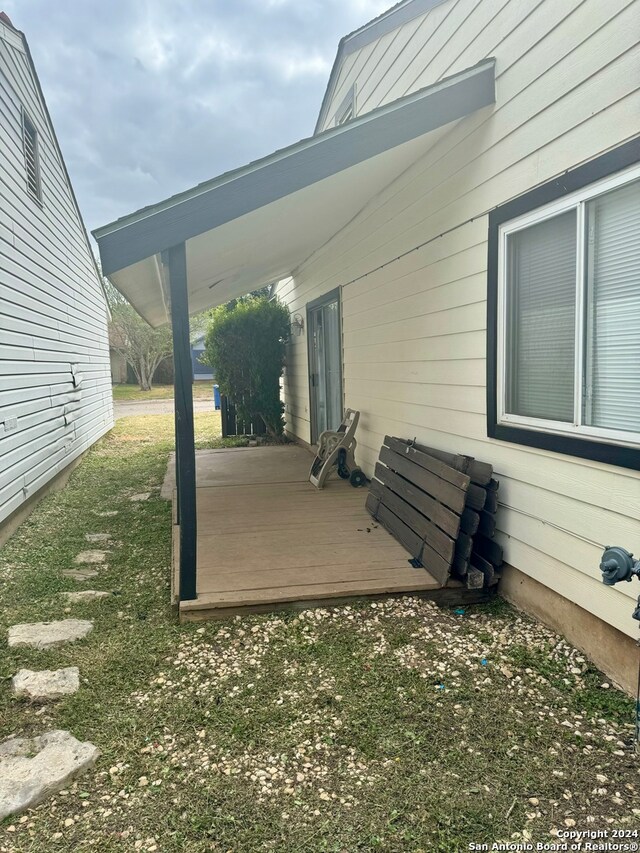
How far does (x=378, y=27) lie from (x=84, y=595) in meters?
5.16

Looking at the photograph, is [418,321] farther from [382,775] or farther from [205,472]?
[205,472]

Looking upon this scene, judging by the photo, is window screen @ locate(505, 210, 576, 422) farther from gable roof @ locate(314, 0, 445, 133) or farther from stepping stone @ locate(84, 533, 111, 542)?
stepping stone @ locate(84, 533, 111, 542)

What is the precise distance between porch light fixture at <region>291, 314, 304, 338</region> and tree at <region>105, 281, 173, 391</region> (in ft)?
54.9

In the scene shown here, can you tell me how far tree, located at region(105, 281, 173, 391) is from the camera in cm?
2522

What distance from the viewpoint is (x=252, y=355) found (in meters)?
9.17

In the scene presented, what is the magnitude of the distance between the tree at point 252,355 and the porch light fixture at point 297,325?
0.83ft

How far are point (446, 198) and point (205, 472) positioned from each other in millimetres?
4274

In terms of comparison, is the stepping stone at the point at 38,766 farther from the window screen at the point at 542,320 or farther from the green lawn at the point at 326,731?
the window screen at the point at 542,320

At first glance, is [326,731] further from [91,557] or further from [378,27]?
[378,27]

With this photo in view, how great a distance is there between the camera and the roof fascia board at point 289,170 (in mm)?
2676

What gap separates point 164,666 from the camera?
2527mm

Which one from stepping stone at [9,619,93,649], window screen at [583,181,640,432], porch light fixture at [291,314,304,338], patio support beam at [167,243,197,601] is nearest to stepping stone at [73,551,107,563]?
stepping stone at [9,619,93,649]

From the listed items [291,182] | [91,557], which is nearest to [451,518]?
[291,182]

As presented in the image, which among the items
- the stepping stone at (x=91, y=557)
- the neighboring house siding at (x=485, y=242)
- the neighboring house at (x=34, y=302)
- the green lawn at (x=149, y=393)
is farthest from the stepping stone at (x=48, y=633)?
the green lawn at (x=149, y=393)
